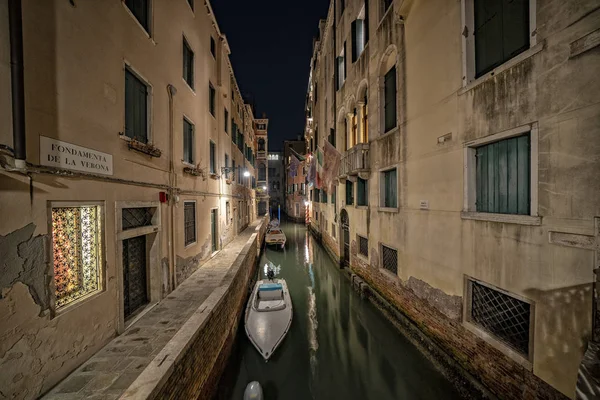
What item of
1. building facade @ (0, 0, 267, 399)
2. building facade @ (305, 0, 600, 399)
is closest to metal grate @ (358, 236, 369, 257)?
building facade @ (305, 0, 600, 399)

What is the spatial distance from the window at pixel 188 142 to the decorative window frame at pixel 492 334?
8.49 m

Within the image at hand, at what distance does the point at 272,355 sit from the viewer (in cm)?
698

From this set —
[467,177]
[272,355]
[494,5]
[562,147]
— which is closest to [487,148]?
[467,177]

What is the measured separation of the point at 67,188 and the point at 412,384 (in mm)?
7712

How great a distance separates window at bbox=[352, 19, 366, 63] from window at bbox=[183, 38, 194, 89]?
22.4ft

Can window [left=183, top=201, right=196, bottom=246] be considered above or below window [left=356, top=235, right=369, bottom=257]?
above

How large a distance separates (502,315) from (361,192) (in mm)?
6832

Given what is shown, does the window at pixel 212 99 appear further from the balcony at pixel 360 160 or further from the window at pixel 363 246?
the window at pixel 363 246

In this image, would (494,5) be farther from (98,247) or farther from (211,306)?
(98,247)

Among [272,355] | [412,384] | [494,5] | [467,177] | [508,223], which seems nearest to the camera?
[508,223]

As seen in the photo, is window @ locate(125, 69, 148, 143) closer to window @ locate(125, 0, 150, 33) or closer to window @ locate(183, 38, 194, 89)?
window @ locate(125, 0, 150, 33)

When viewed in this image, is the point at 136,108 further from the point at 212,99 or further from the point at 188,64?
the point at 212,99

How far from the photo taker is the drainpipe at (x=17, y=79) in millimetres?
2986

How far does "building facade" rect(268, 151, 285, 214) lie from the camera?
183 feet
